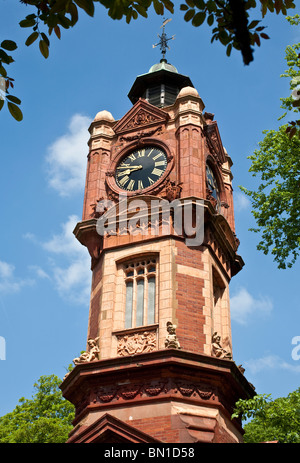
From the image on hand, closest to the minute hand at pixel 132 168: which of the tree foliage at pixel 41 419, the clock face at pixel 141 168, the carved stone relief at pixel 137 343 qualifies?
the clock face at pixel 141 168

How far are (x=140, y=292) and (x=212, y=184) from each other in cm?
659

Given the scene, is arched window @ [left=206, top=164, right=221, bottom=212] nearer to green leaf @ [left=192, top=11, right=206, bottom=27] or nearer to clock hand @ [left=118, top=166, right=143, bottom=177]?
clock hand @ [left=118, top=166, right=143, bottom=177]

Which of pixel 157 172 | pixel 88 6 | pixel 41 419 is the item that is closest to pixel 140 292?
pixel 157 172

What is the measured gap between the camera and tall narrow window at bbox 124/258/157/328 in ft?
73.5

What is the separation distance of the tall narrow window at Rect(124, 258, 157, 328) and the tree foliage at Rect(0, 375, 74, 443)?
40.6 feet

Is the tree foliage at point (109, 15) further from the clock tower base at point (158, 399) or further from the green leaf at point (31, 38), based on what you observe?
the clock tower base at point (158, 399)

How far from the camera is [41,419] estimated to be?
107ft

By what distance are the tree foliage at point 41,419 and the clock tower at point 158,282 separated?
1038 cm

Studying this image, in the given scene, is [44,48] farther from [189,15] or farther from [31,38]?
[189,15]

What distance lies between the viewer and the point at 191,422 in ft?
64.3

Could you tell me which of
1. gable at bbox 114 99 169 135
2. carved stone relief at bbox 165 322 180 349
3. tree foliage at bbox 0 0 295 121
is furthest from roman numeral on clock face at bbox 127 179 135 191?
tree foliage at bbox 0 0 295 121

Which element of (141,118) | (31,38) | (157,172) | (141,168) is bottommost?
(31,38)

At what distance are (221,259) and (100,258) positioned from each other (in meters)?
4.87
